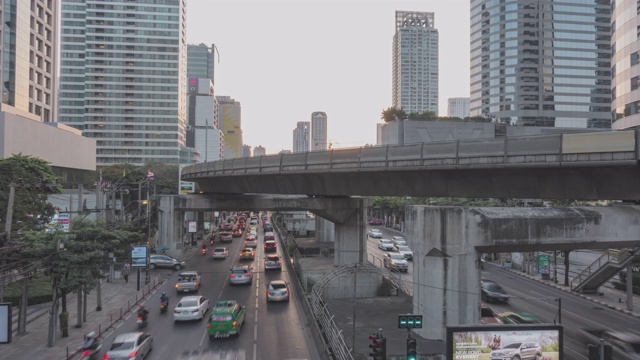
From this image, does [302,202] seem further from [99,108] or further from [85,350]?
[99,108]

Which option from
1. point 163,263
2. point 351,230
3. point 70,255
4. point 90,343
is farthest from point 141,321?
point 163,263

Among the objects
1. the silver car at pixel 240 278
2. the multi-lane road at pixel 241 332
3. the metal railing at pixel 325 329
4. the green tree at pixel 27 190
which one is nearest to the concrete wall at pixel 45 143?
the green tree at pixel 27 190

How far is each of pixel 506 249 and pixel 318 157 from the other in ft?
43.4

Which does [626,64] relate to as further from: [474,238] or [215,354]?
[215,354]

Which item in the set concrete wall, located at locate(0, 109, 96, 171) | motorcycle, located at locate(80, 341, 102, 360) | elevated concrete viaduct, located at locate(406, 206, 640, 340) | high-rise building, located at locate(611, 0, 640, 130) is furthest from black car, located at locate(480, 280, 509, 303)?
concrete wall, located at locate(0, 109, 96, 171)

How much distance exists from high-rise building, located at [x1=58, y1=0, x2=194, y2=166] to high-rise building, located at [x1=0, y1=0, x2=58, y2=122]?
199 ft

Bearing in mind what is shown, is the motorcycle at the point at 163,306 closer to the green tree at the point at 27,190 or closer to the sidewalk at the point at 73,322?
the sidewalk at the point at 73,322

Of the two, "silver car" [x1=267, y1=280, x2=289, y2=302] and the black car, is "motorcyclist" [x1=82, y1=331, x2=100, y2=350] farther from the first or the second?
the black car

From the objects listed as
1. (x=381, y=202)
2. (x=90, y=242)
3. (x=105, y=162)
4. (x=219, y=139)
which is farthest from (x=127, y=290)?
(x=219, y=139)

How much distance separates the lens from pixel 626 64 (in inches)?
2269

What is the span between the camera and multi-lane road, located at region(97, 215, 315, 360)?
19.6m

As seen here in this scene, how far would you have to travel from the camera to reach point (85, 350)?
705 inches

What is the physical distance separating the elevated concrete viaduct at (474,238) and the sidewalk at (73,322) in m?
15.9

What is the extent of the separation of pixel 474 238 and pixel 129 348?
50.1ft
